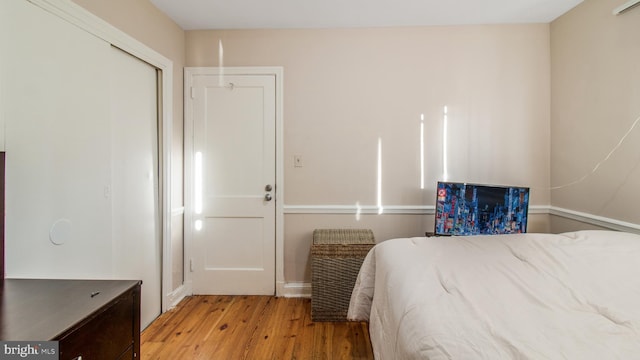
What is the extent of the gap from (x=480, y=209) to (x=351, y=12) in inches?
73.5

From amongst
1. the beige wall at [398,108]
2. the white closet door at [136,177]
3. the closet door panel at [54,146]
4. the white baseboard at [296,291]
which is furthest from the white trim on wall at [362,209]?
the closet door panel at [54,146]

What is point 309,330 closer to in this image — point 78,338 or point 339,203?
point 339,203

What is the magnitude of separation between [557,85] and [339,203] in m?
2.13

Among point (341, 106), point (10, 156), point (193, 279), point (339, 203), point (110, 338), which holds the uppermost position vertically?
point (341, 106)

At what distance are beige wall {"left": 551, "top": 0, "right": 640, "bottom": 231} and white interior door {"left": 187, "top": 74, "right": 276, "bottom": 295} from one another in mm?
2469

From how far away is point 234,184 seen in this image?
283 centimetres

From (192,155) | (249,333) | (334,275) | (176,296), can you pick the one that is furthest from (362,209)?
(176,296)

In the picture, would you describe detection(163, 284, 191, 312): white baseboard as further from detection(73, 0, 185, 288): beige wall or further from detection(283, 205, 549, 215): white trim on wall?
detection(283, 205, 549, 215): white trim on wall

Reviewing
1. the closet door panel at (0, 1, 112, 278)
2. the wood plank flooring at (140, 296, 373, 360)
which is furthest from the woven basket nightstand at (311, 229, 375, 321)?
the closet door panel at (0, 1, 112, 278)

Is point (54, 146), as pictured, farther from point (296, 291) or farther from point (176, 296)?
point (296, 291)

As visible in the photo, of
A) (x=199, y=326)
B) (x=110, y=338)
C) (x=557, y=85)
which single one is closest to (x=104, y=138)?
(x=110, y=338)

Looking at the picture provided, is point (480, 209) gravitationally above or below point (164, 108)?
below

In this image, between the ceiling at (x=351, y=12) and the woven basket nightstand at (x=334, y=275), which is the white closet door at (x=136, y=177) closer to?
the ceiling at (x=351, y=12)

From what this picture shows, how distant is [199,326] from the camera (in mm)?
2314
